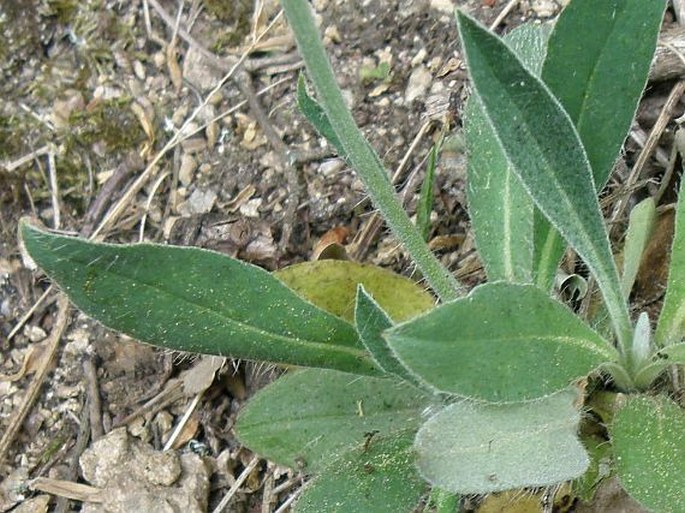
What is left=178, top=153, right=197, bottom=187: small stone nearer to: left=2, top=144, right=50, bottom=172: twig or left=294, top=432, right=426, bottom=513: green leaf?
left=2, top=144, right=50, bottom=172: twig

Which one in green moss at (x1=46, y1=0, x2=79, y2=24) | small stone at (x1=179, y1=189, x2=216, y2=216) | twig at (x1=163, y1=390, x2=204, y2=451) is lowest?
Result: twig at (x1=163, y1=390, x2=204, y2=451)

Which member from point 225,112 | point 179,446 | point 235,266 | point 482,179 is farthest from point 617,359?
point 225,112

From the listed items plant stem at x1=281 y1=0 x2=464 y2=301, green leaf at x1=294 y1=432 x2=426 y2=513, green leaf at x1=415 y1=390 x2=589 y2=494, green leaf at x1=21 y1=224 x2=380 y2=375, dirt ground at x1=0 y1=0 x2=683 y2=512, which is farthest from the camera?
dirt ground at x1=0 y1=0 x2=683 y2=512

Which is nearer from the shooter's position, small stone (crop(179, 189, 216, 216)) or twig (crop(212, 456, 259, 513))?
twig (crop(212, 456, 259, 513))

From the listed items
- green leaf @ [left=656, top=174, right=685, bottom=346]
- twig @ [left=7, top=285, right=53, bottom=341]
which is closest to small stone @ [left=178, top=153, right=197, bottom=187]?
twig @ [left=7, top=285, right=53, bottom=341]

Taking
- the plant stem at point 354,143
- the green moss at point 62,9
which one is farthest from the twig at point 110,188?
the plant stem at point 354,143

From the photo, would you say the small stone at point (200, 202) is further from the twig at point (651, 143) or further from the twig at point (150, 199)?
the twig at point (651, 143)
